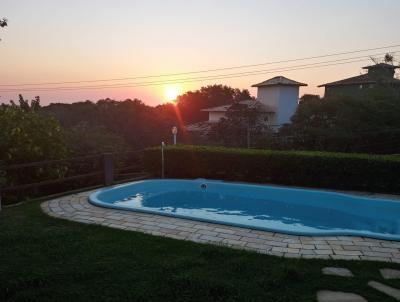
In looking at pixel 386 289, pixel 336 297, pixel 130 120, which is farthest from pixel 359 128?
pixel 336 297

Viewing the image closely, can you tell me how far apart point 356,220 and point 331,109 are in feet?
41.4

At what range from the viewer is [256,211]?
10000 mm

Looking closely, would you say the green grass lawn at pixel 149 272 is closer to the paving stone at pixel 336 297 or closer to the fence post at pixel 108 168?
the paving stone at pixel 336 297

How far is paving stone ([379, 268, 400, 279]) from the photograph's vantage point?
4.60m

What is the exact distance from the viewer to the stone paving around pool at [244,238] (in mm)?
5512

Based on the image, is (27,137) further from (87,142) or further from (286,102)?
(286,102)

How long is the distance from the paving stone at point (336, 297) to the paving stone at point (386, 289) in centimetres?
36

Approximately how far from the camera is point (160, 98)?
1417 inches

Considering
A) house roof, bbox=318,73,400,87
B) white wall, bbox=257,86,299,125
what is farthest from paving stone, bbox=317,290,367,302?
white wall, bbox=257,86,299,125

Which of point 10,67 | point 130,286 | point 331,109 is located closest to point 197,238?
point 130,286

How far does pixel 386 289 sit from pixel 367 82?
29.2 metres

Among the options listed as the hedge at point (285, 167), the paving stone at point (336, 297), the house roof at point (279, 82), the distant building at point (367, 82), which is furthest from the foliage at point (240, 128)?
the paving stone at point (336, 297)

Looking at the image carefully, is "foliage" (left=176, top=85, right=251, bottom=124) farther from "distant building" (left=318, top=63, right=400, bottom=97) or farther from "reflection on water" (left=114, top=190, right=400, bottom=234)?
"reflection on water" (left=114, top=190, right=400, bottom=234)

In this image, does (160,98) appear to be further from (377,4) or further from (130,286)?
(130,286)
